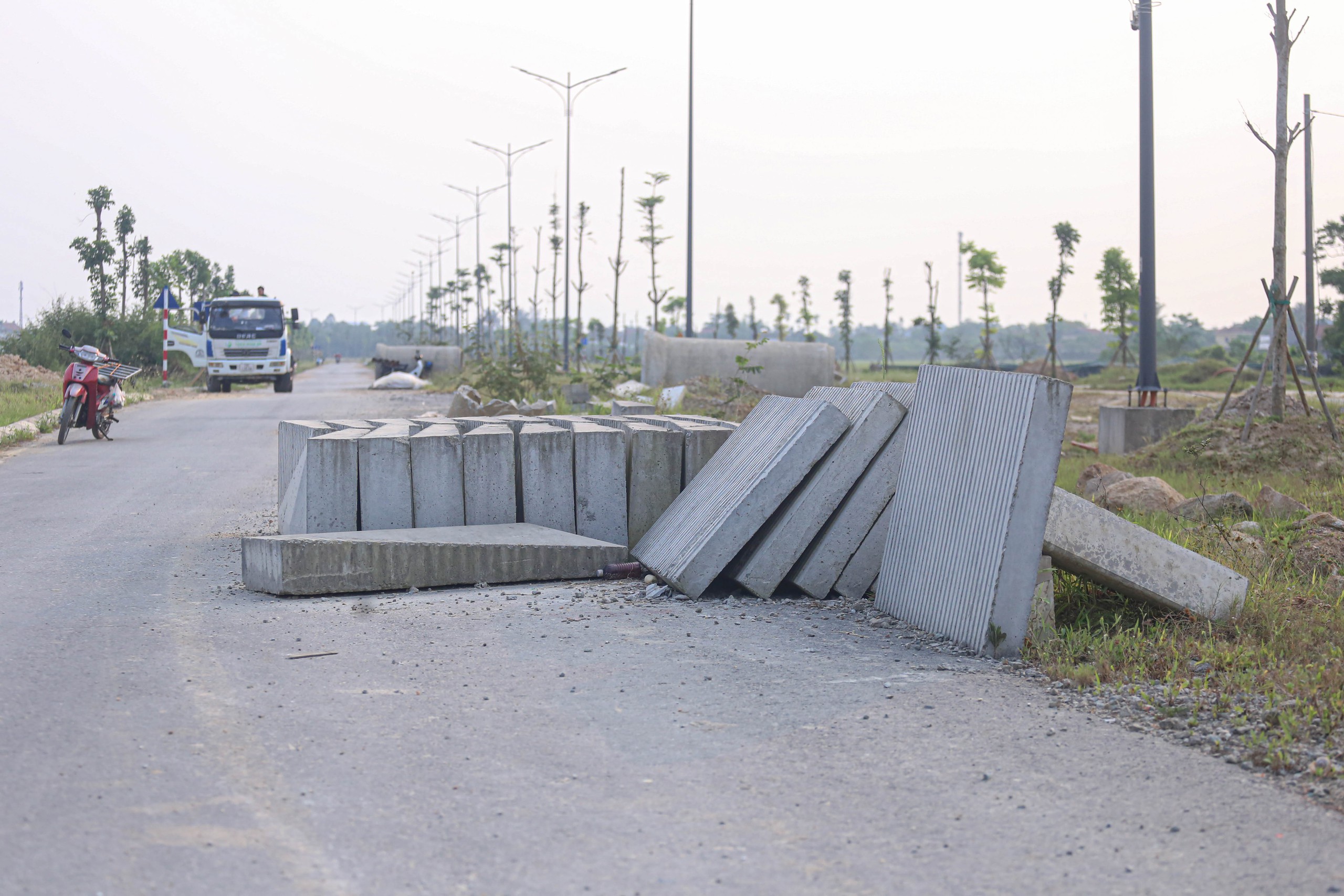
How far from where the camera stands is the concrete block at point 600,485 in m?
7.29

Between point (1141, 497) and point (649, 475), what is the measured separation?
397cm

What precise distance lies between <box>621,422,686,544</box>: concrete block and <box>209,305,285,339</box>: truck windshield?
957 inches

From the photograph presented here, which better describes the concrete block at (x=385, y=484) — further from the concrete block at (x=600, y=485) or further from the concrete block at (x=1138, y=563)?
the concrete block at (x=1138, y=563)

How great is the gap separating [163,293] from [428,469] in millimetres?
22659

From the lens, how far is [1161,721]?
3.96 meters

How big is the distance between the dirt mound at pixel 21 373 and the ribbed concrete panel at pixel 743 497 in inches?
1009

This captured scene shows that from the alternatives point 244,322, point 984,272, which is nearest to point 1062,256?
point 984,272

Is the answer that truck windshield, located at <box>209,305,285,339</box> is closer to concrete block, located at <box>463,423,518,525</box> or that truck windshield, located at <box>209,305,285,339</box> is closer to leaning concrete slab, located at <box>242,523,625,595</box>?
concrete block, located at <box>463,423,518,525</box>

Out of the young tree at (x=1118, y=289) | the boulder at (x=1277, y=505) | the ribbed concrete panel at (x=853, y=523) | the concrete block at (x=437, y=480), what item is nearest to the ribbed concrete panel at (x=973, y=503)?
the ribbed concrete panel at (x=853, y=523)

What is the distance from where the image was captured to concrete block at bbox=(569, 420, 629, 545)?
7293 millimetres

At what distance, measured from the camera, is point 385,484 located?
7047 millimetres

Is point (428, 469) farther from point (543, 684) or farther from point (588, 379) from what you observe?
point (588, 379)

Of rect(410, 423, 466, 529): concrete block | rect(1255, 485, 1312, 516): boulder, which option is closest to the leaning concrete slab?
rect(410, 423, 466, 529): concrete block

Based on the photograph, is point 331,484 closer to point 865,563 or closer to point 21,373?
point 865,563
